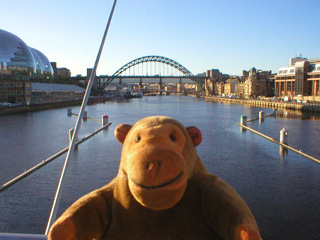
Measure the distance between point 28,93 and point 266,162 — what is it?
126 ft

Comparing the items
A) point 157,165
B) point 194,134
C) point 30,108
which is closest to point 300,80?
point 30,108

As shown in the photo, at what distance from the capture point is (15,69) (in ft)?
194

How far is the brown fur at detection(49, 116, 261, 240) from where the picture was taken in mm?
2139

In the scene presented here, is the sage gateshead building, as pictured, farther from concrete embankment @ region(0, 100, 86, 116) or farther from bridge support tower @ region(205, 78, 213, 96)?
bridge support tower @ region(205, 78, 213, 96)

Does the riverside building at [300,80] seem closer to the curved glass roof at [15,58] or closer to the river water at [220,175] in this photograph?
the river water at [220,175]

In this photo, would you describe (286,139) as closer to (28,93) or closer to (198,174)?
(198,174)

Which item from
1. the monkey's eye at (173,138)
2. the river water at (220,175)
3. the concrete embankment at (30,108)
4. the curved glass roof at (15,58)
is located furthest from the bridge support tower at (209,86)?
the monkey's eye at (173,138)

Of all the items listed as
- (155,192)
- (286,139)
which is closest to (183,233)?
(155,192)

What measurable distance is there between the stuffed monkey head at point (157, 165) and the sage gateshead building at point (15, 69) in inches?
1693

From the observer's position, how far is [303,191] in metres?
9.59

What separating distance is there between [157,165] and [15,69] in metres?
63.1

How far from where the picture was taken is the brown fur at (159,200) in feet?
7.02

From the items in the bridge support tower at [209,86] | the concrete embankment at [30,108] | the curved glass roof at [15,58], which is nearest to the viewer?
the concrete embankment at [30,108]

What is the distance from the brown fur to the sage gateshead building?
42697 mm
